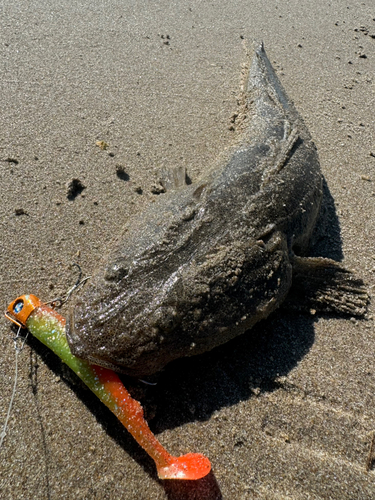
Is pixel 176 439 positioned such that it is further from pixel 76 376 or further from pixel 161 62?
pixel 161 62

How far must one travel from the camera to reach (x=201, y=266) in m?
2.60

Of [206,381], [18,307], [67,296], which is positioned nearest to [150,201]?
[67,296]

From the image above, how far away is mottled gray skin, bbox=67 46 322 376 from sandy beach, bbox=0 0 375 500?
15.2 inches

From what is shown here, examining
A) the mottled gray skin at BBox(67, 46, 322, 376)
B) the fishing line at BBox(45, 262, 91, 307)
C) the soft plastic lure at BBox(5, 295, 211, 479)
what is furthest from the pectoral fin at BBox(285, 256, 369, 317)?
the fishing line at BBox(45, 262, 91, 307)

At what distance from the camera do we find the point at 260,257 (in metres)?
2.82

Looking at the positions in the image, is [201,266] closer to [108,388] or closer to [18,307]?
[108,388]

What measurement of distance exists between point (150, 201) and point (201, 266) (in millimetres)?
1154

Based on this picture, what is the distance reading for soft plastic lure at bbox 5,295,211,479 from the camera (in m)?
2.25

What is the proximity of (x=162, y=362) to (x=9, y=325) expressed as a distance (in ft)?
3.96

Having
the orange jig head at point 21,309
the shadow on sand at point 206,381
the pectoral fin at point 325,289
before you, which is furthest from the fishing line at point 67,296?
the pectoral fin at point 325,289

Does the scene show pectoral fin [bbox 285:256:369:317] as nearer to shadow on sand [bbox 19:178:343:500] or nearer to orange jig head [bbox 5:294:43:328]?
shadow on sand [bbox 19:178:343:500]

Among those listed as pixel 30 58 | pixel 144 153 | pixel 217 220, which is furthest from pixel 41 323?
pixel 30 58

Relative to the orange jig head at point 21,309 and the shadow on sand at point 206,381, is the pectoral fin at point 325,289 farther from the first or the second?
the orange jig head at point 21,309

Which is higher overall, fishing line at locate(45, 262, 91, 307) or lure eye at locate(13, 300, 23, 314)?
lure eye at locate(13, 300, 23, 314)
